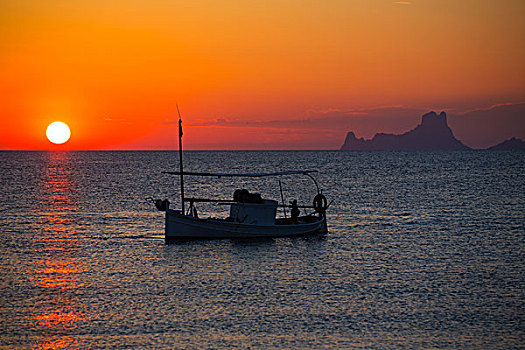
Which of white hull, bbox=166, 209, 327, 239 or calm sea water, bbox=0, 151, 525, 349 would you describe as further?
white hull, bbox=166, 209, 327, 239

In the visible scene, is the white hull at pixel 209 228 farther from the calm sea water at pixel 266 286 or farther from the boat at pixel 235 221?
the calm sea water at pixel 266 286

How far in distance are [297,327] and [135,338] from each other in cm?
610

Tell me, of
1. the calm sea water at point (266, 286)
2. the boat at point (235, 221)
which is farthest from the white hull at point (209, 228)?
the calm sea water at point (266, 286)

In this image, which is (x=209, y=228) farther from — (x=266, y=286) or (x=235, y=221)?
(x=266, y=286)

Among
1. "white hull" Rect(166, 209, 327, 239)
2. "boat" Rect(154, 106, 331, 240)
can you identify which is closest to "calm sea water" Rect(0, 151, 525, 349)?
"white hull" Rect(166, 209, 327, 239)

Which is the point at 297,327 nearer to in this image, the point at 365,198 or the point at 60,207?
the point at 60,207

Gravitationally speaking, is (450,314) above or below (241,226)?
below

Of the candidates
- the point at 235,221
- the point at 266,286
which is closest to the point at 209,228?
the point at 235,221

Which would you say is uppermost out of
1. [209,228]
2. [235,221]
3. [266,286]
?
[235,221]

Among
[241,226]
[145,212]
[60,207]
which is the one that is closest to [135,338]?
[241,226]

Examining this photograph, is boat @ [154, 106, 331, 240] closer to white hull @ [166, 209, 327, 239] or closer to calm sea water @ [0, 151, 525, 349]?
white hull @ [166, 209, 327, 239]

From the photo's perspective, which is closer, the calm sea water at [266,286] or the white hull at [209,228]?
the calm sea water at [266,286]

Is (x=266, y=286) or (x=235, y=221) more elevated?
(x=235, y=221)

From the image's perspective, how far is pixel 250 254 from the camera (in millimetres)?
36656
